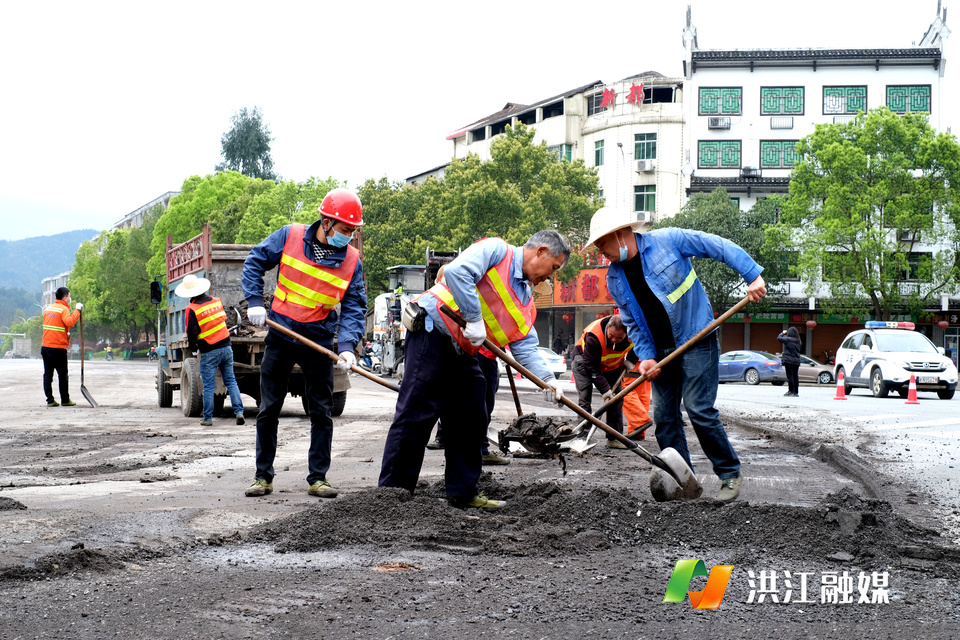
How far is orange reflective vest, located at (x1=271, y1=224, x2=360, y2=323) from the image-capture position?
6273 mm

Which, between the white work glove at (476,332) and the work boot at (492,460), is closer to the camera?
the white work glove at (476,332)

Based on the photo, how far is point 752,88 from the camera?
47.6 meters

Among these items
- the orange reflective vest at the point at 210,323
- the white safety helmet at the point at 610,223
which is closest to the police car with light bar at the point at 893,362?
the orange reflective vest at the point at 210,323

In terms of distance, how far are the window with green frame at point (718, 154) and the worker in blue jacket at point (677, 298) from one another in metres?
43.3

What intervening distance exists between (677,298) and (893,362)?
57.2 ft

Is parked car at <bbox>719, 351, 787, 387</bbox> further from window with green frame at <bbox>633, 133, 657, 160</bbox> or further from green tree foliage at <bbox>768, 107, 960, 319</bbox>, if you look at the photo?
window with green frame at <bbox>633, 133, 657, 160</bbox>

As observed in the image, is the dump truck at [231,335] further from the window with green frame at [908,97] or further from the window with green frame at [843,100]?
the window with green frame at [908,97]

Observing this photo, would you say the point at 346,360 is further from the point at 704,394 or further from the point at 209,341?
the point at 209,341

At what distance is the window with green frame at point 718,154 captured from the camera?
47562 mm

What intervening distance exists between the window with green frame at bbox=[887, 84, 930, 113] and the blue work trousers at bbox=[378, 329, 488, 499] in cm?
4612

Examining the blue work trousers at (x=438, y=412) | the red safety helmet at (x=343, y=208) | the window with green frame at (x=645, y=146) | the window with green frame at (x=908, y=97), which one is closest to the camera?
the blue work trousers at (x=438, y=412)

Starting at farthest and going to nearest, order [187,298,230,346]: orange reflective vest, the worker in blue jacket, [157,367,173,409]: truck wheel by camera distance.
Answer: [157,367,173,409]: truck wheel, [187,298,230,346]: orange reflective vest, the worker in blue jacket

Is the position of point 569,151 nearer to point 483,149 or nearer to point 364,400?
point 483,149

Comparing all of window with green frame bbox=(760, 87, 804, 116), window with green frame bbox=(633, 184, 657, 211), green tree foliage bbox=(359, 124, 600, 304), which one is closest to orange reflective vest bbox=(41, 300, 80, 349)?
green tree foliage bbox=(359, 124, 600, 304)
